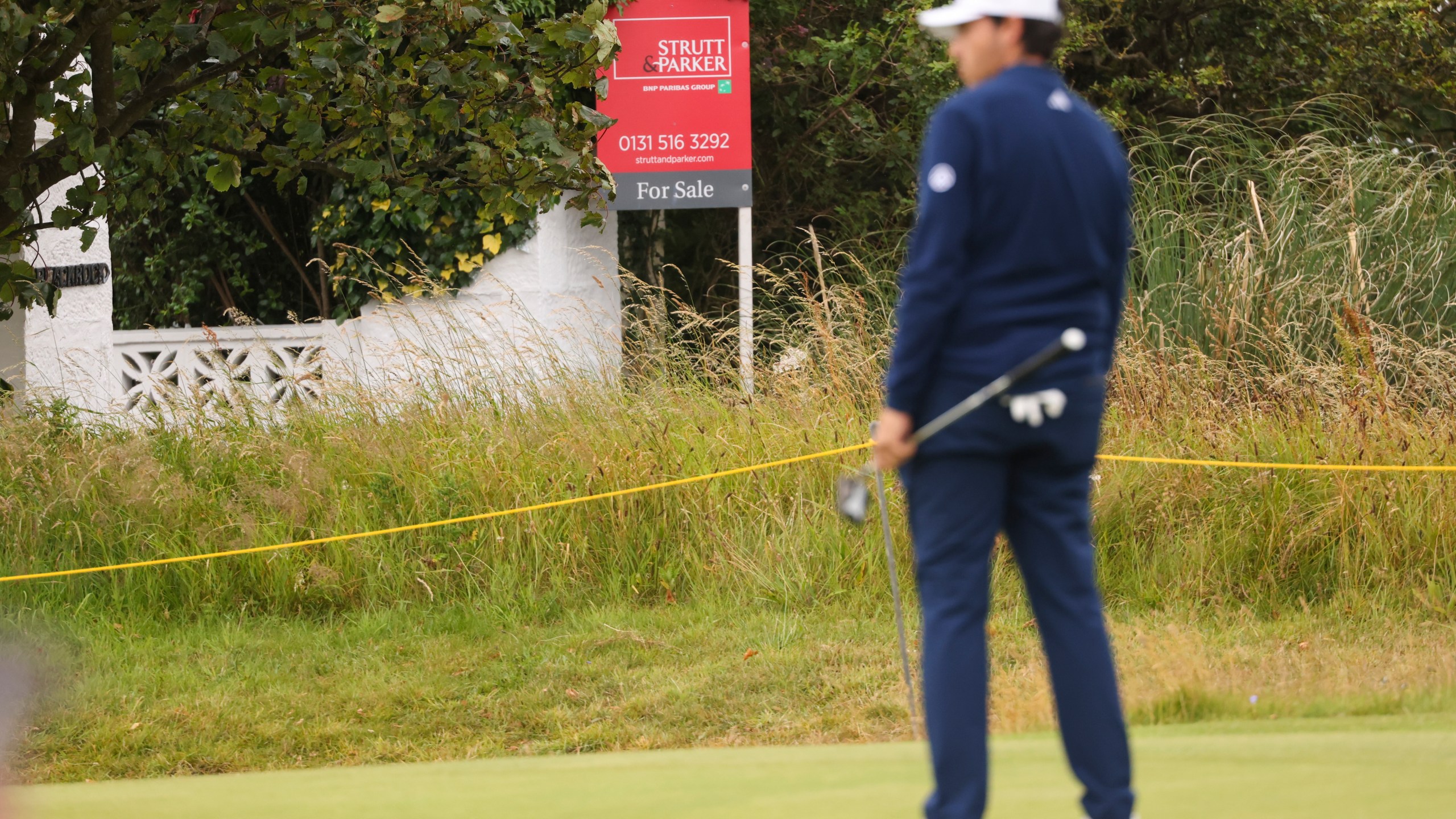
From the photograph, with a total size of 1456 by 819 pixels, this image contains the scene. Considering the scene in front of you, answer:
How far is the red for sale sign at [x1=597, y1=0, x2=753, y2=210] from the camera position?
10172mm

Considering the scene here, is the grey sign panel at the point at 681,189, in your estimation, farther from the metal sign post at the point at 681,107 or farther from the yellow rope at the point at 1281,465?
the yellow rope at the point at 1281,465

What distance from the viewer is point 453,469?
723 centimetres

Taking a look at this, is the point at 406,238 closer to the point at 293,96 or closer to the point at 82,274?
the point at 82,274

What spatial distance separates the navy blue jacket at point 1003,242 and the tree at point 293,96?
2.98 meters

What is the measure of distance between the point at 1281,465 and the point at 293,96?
4.22 metres

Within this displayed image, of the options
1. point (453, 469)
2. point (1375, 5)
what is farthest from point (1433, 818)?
point (1375, 5)

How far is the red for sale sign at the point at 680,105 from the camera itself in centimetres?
1017

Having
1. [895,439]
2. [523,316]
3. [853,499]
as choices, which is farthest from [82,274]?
[895,439]

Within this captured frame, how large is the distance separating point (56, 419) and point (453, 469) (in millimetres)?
2776

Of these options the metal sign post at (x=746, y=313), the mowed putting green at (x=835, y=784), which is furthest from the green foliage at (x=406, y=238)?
the mowed putting green at (x=835, y=784)

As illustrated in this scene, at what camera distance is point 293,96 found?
548 centimetres

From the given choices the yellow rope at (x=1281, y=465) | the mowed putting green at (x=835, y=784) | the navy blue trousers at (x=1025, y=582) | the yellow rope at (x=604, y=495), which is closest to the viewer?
the navy blue trousers at (x=1025, y=582)

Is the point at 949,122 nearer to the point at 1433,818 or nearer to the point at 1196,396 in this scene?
the point at 1433,818

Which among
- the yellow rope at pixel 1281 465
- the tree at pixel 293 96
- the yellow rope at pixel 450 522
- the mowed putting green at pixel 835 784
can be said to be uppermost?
the tree at pixel 293 96
